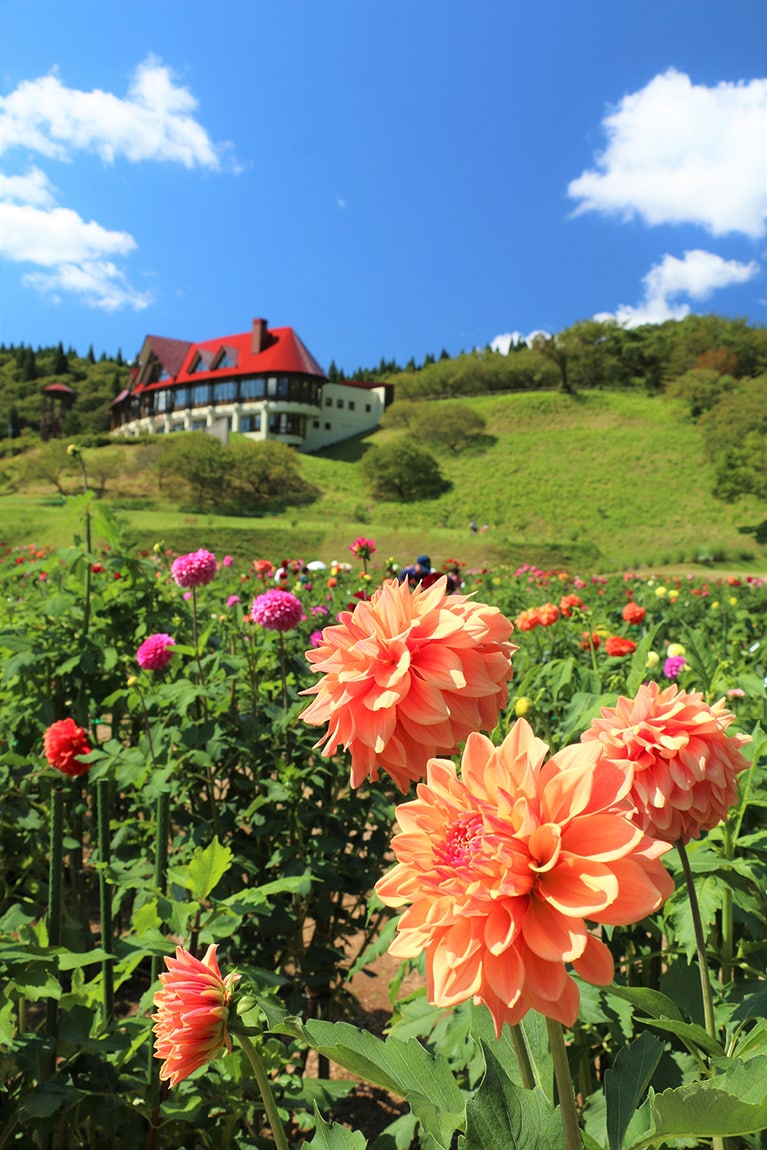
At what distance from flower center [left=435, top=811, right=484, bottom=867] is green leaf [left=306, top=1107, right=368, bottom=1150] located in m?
0.32

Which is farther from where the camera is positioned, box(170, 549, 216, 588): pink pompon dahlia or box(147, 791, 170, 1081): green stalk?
box(170, 549, 216, 588): pink pompon dahlia

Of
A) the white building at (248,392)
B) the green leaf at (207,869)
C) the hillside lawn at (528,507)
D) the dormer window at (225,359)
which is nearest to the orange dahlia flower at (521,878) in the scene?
the green leaf at (207,869)

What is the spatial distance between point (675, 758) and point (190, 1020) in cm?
56

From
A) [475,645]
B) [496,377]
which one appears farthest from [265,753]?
[496,377]

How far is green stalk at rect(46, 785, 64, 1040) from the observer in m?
1.22

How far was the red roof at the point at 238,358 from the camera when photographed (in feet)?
152

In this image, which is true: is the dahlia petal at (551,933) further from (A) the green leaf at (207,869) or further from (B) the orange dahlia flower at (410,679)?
(A) the green leaf at (207,869)

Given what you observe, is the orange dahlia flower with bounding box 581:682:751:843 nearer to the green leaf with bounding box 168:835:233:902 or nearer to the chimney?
the green leaf with bounding box 168:835:233:902

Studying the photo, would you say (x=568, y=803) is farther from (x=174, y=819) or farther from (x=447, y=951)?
(x=174, y=819)

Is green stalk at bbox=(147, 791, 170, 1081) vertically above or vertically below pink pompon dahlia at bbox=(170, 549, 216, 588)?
below

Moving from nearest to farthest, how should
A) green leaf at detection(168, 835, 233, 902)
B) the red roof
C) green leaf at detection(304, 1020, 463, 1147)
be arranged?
1. green leaf at detection(304, 1020, 463, 1147)
2. green leaf at detection(168, 835, 233, 902)
3. the red roof

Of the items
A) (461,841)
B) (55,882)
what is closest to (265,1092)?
(461,841)

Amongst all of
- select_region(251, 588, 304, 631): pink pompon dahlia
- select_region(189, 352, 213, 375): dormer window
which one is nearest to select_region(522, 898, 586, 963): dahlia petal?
select_region(251, 588, 304, 631): pink pompon dahlia

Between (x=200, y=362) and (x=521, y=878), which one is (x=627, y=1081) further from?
(x=200, y=362)
